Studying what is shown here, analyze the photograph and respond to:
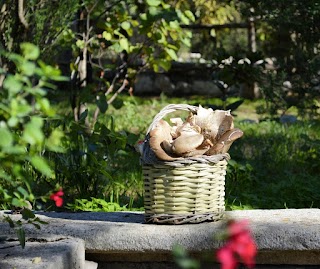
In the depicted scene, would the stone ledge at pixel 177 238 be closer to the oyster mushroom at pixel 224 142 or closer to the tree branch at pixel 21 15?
the oyster mushroom at pixel 224 142

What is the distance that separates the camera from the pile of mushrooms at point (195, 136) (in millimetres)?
3455

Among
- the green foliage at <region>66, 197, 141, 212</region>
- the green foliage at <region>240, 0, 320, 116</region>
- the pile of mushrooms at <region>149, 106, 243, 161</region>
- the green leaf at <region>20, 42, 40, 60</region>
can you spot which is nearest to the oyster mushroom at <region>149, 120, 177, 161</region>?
the pile of mushrooms at <region>149, 106, 243, 161</region>

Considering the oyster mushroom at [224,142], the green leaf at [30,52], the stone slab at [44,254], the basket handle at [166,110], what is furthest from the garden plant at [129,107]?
the green leaf at [30,52]

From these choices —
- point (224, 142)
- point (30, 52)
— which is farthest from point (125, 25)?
point (30, 52)

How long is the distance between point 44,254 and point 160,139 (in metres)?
0.77

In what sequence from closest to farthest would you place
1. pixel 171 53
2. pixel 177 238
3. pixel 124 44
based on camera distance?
pixel 177 238 < pixel 124 44 < pixel 171 53

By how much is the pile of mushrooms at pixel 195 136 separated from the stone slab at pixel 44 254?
565mm

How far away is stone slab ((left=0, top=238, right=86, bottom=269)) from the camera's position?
2.98 metres

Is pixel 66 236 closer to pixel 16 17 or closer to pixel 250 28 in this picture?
pixel 16 17

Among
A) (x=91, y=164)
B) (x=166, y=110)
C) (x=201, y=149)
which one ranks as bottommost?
(x=91, y=164)

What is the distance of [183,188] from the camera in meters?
3.44

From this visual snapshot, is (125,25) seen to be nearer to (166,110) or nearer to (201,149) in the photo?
(166,110)

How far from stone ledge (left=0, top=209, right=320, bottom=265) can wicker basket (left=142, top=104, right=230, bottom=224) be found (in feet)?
0.18

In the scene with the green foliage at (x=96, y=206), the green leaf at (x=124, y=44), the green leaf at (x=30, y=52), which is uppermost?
the green leaf at (x=30, y=52)
